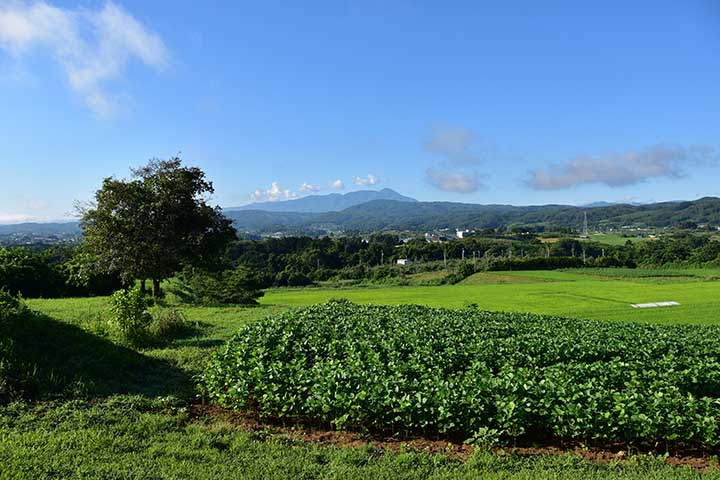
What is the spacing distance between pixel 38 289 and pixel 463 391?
27.9 m

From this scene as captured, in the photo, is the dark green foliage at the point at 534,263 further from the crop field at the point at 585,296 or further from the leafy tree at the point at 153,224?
the leafy tree at the point at 153,224

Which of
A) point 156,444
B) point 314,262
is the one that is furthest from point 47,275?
point 314,262

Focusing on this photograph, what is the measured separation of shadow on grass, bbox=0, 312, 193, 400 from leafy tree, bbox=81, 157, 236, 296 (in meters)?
12.3

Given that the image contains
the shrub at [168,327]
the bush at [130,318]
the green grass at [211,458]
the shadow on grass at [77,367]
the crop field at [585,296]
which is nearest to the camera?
the green grass at [211,458]

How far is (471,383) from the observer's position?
7.72 m

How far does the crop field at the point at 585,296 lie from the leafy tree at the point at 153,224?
1659cm

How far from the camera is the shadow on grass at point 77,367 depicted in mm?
8578

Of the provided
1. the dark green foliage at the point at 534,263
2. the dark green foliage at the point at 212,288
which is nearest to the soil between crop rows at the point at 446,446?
the dark green foliage at the point at 212,288

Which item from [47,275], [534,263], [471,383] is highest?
[471,383]

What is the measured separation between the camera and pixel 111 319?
14422mm

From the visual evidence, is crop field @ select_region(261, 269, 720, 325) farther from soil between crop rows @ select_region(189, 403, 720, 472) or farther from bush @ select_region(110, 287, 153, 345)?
bush @ select_region(110, 287, 153, 345)

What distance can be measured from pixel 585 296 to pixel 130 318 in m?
41.2

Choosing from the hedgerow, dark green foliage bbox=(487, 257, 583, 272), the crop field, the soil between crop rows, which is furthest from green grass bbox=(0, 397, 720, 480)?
dark green foliage bbox=(487, 257, 583, 272)

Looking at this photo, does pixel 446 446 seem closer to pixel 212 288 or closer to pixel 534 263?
pixel 212 288
